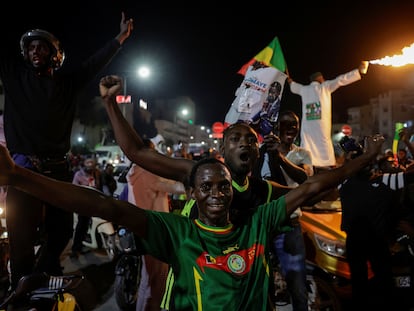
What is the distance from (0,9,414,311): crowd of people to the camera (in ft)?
7.08

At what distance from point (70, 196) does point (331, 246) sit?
168 inches

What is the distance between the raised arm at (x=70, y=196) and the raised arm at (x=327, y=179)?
1068mm

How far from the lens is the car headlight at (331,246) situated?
5.16 meters

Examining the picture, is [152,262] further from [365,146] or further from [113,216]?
[365,146]

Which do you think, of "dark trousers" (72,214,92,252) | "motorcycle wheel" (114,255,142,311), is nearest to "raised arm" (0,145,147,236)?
"motorcycle wheel" (114,255,142,311)

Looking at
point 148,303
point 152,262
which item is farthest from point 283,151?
point 148,303

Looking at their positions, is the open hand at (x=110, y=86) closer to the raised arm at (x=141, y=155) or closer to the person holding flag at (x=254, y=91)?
the raised arm at (x=141, y=155)

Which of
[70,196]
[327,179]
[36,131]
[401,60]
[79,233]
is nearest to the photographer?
[70,196]

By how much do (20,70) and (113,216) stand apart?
1780 millimetres

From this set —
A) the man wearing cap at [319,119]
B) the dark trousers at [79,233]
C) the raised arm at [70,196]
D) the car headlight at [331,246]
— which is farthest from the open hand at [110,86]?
the dark trousers at [79,233]

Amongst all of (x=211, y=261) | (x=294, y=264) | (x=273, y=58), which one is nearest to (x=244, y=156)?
(x=211, y=261)

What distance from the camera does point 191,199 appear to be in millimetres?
3115

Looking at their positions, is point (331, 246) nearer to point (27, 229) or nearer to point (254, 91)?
point (254, 91)

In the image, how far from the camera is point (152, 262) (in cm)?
430
